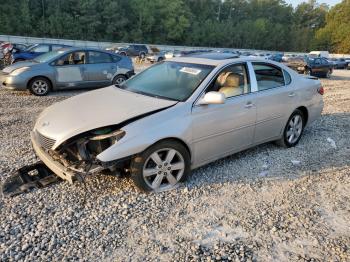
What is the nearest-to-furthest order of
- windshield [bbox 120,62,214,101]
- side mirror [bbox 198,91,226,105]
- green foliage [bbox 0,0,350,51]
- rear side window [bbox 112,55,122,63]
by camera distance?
1. side mirror [bbox 198,91,226,105]
2. windshield [bbox 120,62,214,101]
3. rear side window [bbox 112,55,122,63]
4. green foliage [bbox 0,0,350,51]

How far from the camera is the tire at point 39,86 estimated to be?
33.6 ft

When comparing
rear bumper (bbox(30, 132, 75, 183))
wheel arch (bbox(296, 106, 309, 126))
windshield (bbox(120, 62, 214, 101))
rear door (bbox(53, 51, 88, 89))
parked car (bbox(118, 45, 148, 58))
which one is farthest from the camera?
parked car (bbox(118, 45, 148, 58))

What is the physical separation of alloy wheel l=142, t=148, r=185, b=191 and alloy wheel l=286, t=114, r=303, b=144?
8.27 ft

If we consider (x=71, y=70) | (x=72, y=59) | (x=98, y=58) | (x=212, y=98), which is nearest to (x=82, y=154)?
(x=212, y=98)

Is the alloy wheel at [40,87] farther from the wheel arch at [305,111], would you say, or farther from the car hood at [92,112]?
the wheel arch at [305,111]

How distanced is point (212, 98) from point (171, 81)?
0.83 m

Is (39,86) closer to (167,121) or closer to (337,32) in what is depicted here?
(167,121)

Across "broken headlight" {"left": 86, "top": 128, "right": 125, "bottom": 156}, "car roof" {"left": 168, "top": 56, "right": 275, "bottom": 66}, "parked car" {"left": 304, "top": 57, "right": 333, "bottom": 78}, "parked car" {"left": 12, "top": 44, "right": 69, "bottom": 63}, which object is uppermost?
"car roof" {"left": 168, "top": 56, "right": 275, "bottom": 66}

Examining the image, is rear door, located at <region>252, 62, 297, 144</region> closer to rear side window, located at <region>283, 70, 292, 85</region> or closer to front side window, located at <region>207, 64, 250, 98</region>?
rear side window, located at <region>283, 70, 292, 85</region>

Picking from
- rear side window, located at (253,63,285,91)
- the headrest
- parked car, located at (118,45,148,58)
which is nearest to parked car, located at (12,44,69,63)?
rear side window, located at (253,63,285,91)

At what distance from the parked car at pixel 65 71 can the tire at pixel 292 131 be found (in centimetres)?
619

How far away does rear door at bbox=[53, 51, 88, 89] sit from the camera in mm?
10516

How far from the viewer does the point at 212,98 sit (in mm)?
4234

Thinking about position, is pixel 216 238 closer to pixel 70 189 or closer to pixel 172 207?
pixel 172 207
